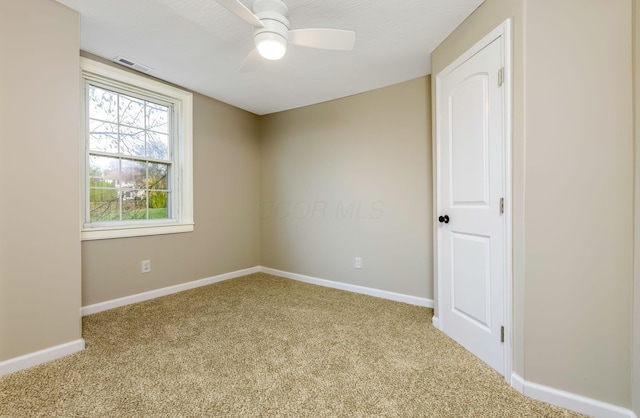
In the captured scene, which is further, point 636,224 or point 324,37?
point 324,37

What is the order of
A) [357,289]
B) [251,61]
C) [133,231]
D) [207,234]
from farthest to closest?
[207,234]
[357,289]
[133,231]
[251,61]

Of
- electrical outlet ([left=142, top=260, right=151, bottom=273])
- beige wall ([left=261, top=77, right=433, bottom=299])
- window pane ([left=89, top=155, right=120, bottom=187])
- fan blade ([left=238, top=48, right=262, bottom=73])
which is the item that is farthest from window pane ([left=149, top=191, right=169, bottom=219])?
fan blade ([left=238, top=48, right=262, bottom=73])

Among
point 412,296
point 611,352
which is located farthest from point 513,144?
point 412,296

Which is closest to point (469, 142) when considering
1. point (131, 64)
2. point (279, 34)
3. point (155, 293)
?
point (279, 34)

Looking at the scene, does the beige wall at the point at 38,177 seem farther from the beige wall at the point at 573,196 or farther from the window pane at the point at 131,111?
the beige wall at the point at 573,196

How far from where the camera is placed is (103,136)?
2.55 m

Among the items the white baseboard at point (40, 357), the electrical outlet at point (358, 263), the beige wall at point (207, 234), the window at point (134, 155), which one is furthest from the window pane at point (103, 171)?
the electrical outlet at point (358, 263)

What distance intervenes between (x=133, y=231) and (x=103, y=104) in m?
1.22

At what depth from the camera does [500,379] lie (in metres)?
1.55

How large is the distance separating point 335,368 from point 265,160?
300cm

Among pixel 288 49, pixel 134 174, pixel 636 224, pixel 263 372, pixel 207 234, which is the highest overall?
pixel 288 49

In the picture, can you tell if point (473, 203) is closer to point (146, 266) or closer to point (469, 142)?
point (469, 142)

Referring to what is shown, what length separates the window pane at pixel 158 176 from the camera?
9.71ft

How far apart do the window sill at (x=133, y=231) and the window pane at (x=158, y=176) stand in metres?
0.45
